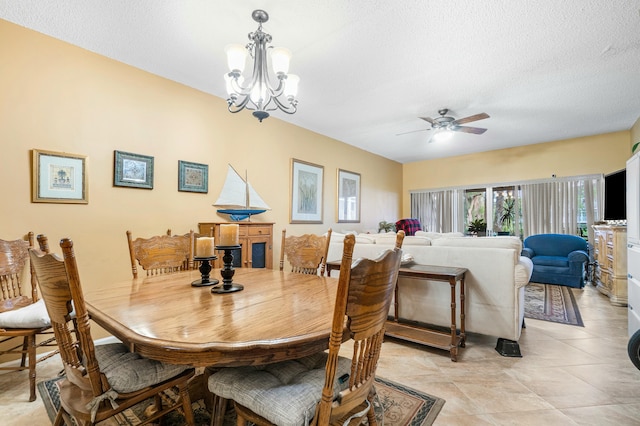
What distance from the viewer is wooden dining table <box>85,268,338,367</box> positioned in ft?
2.97

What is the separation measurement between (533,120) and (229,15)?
14.3 ft

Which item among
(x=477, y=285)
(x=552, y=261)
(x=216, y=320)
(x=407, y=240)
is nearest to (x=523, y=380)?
(x=477, y=285)

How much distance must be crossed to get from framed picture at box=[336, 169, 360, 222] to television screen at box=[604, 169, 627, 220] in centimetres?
370

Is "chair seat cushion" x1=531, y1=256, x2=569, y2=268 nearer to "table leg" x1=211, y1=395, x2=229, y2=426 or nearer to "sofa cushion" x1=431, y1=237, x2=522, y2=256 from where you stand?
"sofa cushion" x1=431, y1=237, x2=522, y2=256

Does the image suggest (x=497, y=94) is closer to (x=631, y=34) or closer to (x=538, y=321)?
(x=631, y=34)

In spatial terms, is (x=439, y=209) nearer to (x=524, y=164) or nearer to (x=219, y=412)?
(x=524, y=164)

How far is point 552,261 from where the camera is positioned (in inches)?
189

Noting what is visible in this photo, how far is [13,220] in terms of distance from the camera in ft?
7.30

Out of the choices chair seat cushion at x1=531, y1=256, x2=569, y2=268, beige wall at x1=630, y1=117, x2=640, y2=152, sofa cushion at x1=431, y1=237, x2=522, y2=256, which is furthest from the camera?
chair seat cushion at x1=531, y1=256, x2=569, y2=268

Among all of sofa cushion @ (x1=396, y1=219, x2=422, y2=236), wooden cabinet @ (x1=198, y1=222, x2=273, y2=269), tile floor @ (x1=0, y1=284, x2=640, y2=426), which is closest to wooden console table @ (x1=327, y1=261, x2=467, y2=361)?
tile floor @ (x1=0, y1=284, x2=640, y2=426)

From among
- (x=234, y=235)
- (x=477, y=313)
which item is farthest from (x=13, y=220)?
(x=477, y=313)

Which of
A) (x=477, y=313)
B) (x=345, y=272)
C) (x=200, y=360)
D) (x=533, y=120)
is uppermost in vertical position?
(x=533, y=120)

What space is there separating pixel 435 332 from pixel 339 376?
5.92ft

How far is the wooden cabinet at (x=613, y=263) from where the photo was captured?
3695mm
